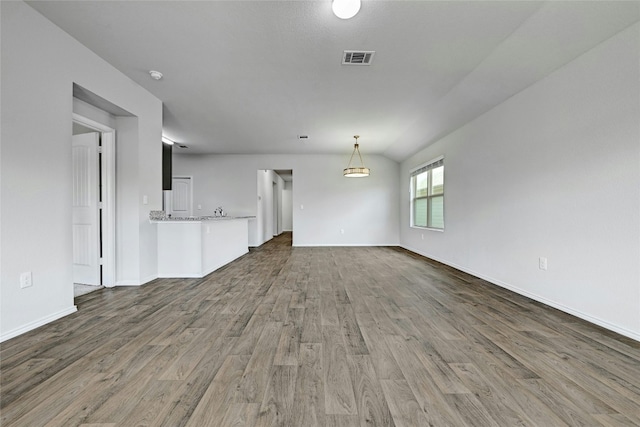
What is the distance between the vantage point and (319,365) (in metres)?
1.65

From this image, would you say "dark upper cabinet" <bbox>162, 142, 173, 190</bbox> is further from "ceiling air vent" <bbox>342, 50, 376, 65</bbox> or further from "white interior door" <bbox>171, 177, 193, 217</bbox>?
"ceiling air vent" <bbox>342, 50, 376, 65</bbox>

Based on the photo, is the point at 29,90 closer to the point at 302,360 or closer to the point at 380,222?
the point at 302,360

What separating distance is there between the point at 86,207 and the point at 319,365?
364 centimetres

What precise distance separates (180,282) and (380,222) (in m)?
5.36

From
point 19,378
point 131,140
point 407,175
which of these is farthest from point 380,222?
point 19,378

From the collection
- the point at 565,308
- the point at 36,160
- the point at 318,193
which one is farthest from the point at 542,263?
the point at 318,193

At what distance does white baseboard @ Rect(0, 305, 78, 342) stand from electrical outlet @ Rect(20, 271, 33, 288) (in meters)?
0.30

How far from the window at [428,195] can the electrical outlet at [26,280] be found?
220 inches

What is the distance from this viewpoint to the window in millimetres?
5445

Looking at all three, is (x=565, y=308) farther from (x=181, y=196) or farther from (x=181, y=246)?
(x=181, y=196)

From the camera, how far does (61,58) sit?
2471mm

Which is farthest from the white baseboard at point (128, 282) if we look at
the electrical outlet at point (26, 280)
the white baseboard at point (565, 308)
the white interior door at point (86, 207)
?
the white baseboard at point (565, 308)

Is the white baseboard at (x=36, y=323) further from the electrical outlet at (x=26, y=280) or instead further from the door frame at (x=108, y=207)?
the door frame at (x=108, y=207)

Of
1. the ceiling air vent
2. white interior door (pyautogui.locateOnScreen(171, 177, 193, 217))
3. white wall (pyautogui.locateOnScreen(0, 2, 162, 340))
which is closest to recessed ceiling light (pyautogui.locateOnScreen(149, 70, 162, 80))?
white wall (pyautogui.locateOnScreen(0, 2, 162, 340))
